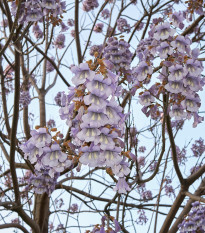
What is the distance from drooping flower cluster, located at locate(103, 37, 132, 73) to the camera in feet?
10.1

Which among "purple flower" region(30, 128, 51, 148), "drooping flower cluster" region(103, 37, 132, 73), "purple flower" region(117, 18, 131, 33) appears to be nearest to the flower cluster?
"purple flower" region(117, 18, 131, 33)

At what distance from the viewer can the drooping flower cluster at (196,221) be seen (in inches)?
138

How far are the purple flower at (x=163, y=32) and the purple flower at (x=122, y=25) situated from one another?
11.0 feet

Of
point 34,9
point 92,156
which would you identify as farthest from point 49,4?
point 92,156

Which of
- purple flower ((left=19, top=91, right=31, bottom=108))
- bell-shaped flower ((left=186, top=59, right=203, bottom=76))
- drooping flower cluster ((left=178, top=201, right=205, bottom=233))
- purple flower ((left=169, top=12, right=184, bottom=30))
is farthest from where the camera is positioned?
purple flower ((left=19, top=91, right=31, bottom=108))

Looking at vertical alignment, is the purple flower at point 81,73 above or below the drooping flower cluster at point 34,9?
below

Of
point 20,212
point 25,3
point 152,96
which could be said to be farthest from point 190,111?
point 20,212

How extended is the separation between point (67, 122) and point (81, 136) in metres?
0.26

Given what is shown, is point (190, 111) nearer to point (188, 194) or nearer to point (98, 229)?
point (98, 229)

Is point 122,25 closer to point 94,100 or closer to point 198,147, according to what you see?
point 198,147

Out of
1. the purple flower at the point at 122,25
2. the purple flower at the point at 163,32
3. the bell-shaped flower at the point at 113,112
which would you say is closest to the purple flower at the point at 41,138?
the bell-shaped flower at the point at 113,112

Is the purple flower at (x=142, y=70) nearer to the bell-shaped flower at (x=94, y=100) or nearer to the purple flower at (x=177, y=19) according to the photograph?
the purple flower at (x=177, y=19)

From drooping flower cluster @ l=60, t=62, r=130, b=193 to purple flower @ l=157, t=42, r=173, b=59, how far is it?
859 mm

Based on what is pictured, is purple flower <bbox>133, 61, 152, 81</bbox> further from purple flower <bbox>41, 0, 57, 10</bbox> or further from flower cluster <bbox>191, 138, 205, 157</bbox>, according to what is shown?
flower cluster <bbox>191, 138, 205, 157</bbox>
